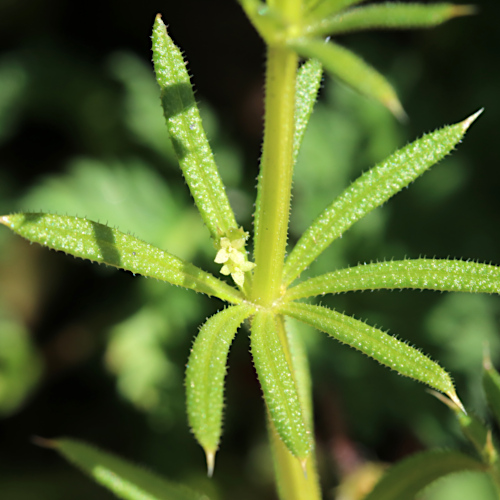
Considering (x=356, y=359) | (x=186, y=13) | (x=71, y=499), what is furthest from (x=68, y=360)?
(x=186, y=13)

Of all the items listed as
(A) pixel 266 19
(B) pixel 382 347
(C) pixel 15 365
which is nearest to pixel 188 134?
(A) pixel 266 19

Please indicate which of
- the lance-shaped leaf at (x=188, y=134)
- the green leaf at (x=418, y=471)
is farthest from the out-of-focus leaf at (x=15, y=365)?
the lance-shaped leaf at (x=188, y=134)

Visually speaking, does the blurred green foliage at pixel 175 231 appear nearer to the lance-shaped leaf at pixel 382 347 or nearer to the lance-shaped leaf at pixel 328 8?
the lance-shaped leaf at pixel 382 347

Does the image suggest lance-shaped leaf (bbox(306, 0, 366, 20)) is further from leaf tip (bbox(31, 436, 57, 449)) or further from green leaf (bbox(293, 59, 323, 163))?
leaf tip (bbox(31, 436, 57, 449))

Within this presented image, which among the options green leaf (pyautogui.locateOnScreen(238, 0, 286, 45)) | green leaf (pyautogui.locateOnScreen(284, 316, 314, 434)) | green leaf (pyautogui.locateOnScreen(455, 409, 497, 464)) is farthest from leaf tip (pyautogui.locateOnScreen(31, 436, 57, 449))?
green leaf (pyautogui.locateOnScreen(238, 0, 286, 45))

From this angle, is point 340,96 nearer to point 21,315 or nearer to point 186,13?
point 186,13

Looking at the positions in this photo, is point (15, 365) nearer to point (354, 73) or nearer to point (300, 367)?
point (300, 367)
